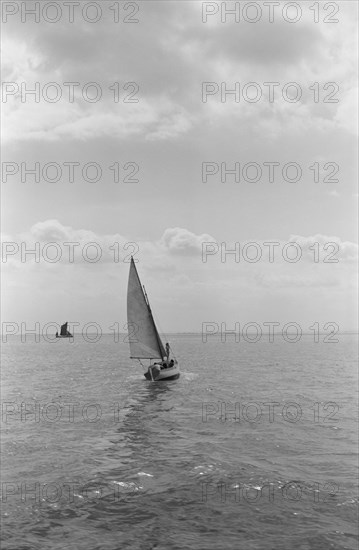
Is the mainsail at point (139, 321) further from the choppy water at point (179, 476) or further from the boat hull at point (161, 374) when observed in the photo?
the choppy water at point (179, 476)

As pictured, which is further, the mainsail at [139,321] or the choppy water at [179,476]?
the mainsail at [139,321]

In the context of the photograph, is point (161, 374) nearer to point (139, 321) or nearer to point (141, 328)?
point (141, 328)

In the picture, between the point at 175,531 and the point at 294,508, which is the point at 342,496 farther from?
the point at 175,531

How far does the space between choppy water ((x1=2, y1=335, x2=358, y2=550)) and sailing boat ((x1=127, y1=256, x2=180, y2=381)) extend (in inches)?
454

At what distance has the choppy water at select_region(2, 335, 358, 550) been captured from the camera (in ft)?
53.4

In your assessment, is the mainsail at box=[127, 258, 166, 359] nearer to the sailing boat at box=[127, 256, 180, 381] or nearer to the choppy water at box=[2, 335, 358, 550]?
the sailing boat at box=[127, 256, 180, 381]

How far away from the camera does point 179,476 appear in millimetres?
22109

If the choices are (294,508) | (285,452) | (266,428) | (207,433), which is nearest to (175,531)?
(294,508)

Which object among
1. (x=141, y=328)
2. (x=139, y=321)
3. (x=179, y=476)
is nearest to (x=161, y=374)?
(x=141, y=328)

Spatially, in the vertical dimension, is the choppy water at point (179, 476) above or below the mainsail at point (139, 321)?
below

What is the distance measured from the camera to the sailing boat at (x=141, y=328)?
54188 millimetres

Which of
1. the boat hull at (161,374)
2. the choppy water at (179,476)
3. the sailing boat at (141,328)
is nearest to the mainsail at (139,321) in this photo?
the sailing boat at (141,328)

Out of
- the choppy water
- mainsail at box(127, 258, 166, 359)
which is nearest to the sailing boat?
mainsail at box(127, 258, 166, 359)

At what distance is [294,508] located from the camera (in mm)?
18562
